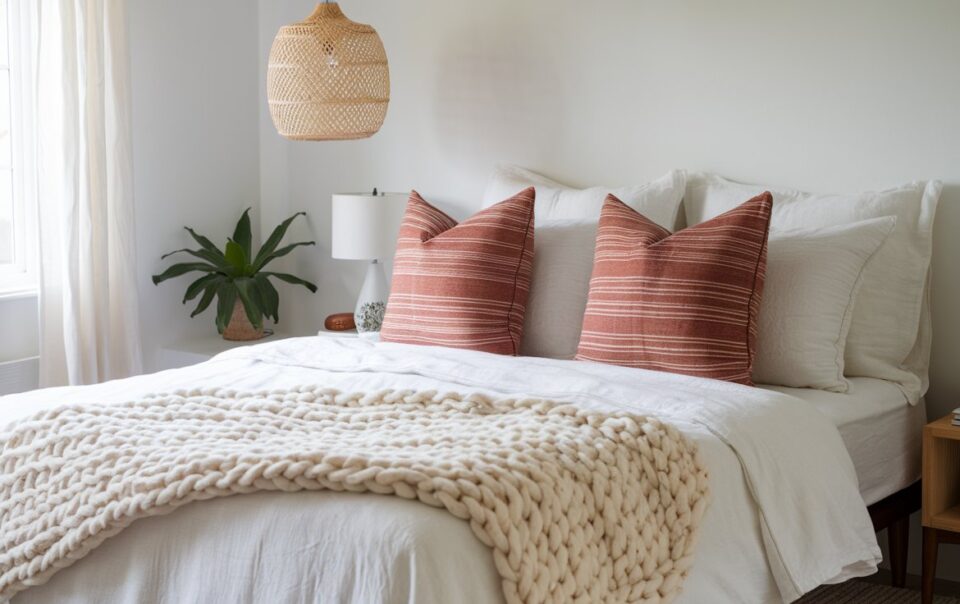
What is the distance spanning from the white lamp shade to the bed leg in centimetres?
185

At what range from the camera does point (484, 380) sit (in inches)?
98.3

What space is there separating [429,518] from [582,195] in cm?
199

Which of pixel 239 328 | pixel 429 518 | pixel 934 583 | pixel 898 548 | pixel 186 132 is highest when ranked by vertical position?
pixel 186 132

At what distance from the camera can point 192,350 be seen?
160 inches

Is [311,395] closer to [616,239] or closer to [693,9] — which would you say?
[616,239]

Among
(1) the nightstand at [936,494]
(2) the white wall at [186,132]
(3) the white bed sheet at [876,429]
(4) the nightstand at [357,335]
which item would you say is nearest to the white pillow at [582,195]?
(4) the nightstand at [357,335]

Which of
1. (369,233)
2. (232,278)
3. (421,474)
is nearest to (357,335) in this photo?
(369,233)

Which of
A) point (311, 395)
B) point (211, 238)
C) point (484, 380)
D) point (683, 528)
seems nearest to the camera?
point (683, 528)

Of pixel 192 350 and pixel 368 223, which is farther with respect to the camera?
pixel 192 350

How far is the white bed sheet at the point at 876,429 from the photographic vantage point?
8.50 ft

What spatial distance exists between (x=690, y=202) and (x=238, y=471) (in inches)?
77.4

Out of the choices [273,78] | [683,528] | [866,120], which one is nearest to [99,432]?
[683,528]

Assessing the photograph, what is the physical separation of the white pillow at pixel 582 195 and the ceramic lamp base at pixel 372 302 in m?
0.48

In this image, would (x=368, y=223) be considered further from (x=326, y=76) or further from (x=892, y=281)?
(x=892, y=281)
